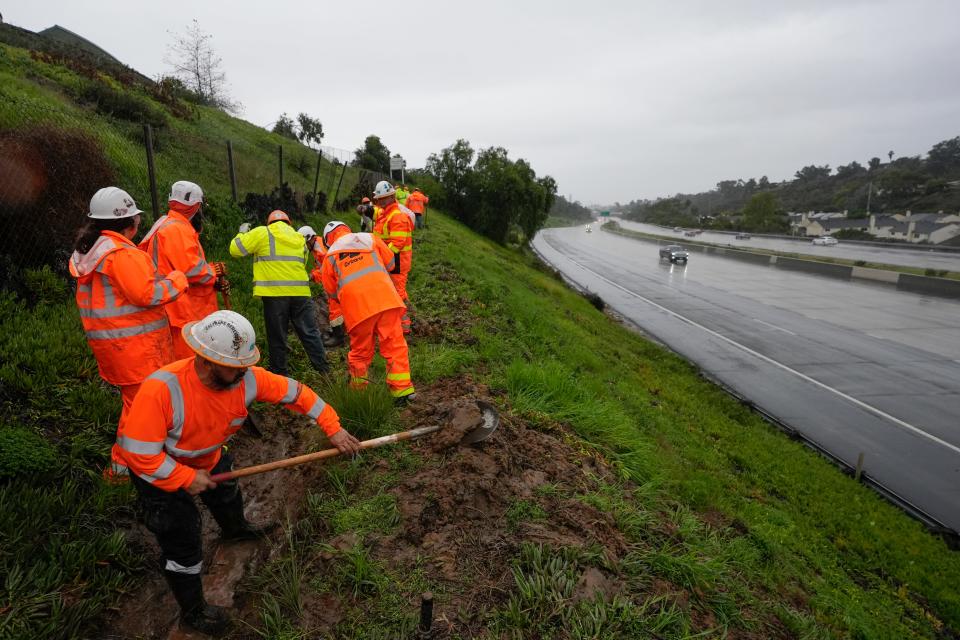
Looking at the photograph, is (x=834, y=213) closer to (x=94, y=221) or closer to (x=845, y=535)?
(x=845, y=535)

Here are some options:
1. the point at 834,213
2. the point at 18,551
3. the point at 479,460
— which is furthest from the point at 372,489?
the point at 834,213

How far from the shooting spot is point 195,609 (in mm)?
2918

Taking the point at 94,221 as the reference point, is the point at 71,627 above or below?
below

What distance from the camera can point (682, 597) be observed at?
3221mm

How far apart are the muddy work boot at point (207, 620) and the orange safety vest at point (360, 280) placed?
2.56 m

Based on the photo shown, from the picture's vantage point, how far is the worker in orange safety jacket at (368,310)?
15.8 feet

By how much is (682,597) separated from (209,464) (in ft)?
10.3

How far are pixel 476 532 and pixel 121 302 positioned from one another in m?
2.94

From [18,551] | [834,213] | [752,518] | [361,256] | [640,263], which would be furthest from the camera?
[834,213]

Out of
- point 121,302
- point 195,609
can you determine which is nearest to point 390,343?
point 121,302

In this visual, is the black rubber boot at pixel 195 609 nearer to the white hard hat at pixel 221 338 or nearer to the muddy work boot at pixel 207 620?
the muddy work boot at pixel 207 620

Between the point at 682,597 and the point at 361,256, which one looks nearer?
the point at 682,597

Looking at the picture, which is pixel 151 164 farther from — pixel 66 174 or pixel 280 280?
pixel 280 280

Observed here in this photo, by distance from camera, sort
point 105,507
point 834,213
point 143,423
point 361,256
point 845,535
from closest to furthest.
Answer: point 143,423 → point 105,507 → point 361,256 → point 845,535 → point 834,213
